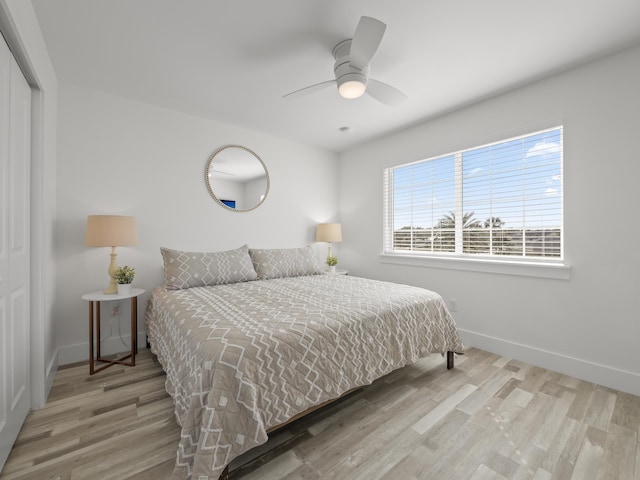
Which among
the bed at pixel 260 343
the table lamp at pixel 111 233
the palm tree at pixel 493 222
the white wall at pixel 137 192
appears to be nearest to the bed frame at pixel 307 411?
the bed at pixel 260 343

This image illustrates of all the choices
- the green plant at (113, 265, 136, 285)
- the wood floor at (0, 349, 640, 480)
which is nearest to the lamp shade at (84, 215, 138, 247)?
the green plant at (113, 265, 136, 285)

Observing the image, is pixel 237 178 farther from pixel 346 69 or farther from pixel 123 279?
pixel 346 69

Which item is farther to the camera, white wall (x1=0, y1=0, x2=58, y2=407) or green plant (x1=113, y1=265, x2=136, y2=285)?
green plant (x1=113, y1=265, x2=136, y2=285)

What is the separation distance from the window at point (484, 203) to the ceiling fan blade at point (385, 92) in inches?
50.2

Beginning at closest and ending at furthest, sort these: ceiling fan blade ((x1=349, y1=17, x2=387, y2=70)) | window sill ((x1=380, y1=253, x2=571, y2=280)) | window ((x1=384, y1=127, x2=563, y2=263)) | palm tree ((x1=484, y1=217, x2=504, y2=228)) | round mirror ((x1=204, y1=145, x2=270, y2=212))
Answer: ceiling fan blade ((x1=349, y1=17, x2=387, y2=70)) < window sill ((x1=380, y1=253, x2=571, y2=280)) < window ((x1=384, y1=127, x2=563, y2=263)) < palm tree ((x1=484, y1=217, x2=504, y2=228)) < round mirror ((x1=204, y1=145, x2=270, y2=212))

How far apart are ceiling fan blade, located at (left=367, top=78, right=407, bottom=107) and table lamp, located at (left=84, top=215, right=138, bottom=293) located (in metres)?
2.30

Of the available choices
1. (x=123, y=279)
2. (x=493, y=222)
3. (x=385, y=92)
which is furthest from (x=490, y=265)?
(x=123, y=279)

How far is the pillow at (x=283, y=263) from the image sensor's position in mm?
3227

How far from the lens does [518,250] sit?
2717 mm

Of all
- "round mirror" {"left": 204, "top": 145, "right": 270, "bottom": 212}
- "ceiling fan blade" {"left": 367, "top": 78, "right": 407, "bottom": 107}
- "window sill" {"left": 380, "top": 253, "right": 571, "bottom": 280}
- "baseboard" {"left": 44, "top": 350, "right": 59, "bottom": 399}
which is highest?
"ceiling fan blade" {"left": 367, "top": 78, "right": 407, "bottom": 107}

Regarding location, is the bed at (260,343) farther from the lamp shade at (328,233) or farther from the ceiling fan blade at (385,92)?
the ceiling fan blade at (385,92)

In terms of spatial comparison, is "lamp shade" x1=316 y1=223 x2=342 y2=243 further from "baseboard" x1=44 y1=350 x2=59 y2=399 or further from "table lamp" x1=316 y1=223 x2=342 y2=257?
"baseboard" x1=44 y1=350 x2=59 y2=399

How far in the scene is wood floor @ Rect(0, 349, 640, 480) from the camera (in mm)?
1409

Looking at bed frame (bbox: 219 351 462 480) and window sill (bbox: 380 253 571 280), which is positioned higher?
window sill (bbox: 380 253 571 280)
